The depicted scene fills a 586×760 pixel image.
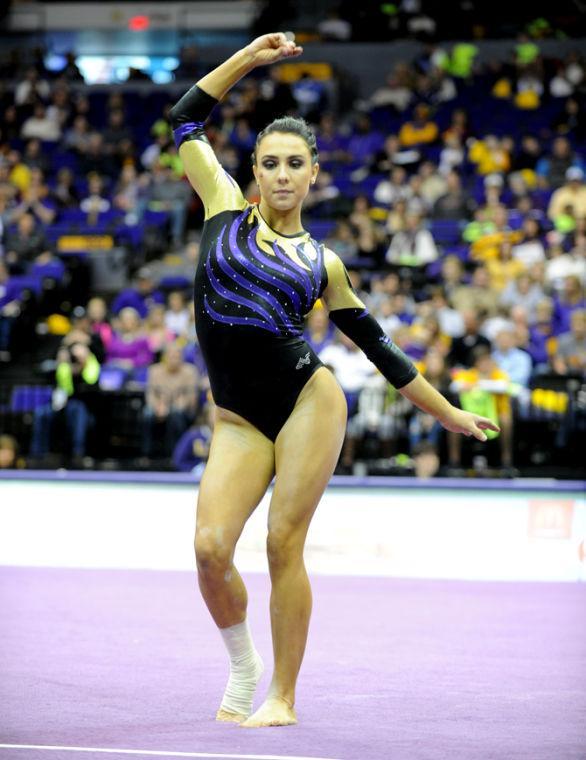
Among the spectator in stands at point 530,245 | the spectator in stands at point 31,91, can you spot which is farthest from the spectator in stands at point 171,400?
the spectator in stands at point 31,91

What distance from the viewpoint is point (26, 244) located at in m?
16.0

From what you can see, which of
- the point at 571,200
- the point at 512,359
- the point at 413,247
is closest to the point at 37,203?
the point at 413,247

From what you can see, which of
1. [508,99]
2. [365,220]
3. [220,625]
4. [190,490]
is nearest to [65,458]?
[190,490]

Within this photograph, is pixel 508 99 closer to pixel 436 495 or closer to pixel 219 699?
pixel 436 495

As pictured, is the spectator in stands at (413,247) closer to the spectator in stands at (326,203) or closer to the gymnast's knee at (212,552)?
the spectator in stands at (326,203)

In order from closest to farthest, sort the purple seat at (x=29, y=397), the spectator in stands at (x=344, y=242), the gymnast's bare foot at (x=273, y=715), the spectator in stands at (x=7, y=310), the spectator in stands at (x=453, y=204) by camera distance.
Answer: the gymnast's bare foot at (x=273, y=715), the purple seat at (x=29, y=397), the spectator in stands at (x=7, y=310), the spectator in stands at (x=344, y=242), the spectator in stands at (x=453, y=204)

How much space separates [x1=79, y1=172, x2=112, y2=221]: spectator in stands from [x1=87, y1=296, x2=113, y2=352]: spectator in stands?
12.1 ft

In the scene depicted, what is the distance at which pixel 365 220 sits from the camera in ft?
48.8

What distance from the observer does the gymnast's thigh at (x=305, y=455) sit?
13.9 feet

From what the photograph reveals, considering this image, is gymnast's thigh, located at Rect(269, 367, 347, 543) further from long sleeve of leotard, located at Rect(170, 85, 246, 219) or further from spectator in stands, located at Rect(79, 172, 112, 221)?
spectator in stands, located at Rect(79, 172, 112, 221)

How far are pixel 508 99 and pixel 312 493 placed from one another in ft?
47.9

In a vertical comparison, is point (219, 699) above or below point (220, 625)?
below

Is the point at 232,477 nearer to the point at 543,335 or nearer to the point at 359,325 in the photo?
the point at 359,325

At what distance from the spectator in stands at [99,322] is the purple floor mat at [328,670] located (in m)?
5.25
